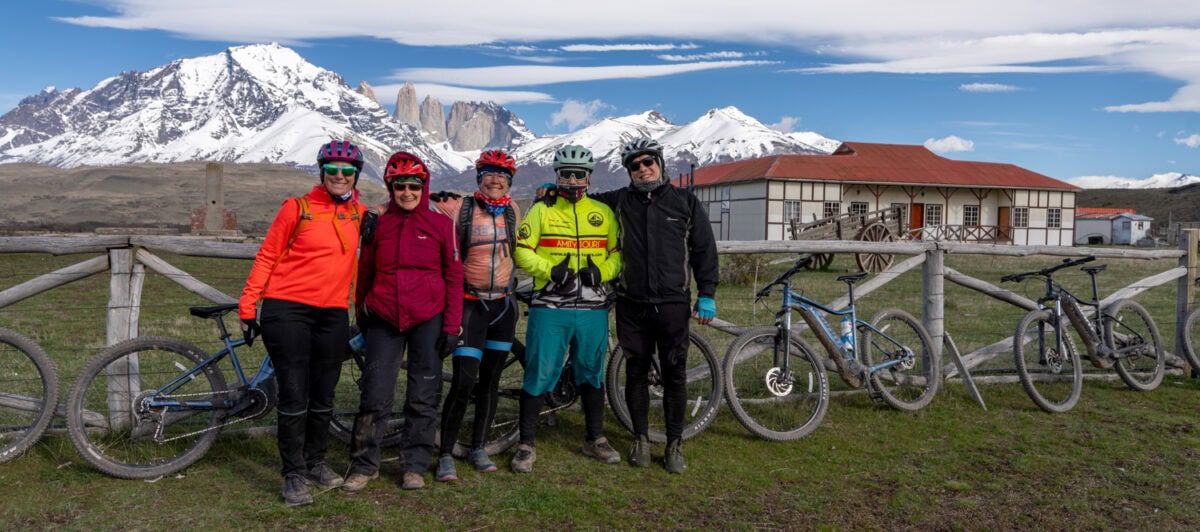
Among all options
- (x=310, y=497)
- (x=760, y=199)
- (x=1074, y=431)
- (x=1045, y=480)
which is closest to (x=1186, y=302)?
(x=1074, y=431)

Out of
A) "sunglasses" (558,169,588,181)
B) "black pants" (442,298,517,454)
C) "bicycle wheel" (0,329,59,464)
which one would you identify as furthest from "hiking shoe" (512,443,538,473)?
"bicycle wheel" (0,329,59,464)

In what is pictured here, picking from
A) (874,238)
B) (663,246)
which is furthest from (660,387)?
(874,238)

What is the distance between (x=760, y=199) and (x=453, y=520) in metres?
36.6

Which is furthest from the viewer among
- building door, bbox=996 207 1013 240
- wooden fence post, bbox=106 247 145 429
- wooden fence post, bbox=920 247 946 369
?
building door, bbox=996 207 1013 240

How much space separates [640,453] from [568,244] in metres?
1.37

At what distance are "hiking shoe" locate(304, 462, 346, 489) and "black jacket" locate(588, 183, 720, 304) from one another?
1.92 m

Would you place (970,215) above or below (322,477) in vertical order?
above

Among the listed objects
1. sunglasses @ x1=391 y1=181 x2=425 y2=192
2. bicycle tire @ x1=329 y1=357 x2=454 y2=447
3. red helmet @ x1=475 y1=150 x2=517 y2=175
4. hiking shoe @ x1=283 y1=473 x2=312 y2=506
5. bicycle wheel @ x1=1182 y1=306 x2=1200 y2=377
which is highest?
red helmet @ x1=475 y1=150 x2=517 y2=175

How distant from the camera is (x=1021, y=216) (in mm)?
41750

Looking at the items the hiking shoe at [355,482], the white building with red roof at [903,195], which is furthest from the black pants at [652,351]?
the white building with red roof at [903,195]

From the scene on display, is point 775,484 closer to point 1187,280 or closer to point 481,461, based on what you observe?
point 481,461

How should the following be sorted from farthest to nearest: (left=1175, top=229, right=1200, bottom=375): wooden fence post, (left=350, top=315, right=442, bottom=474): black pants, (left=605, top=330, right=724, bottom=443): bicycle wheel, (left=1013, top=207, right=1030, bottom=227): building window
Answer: (left=1013, top=207, right=1030, bottom=227): building window, (left=1175, top=229, right=1200, bottom=375): wooden fence post, (left=605, top=330, right=724, bottom=443): bicycle wheel, (left=350, top=315, right=442, bottom=474): black pants

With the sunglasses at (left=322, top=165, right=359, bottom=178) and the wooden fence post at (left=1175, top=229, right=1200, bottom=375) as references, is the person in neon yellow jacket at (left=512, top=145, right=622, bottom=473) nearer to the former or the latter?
the sunglasses at (left=322, top=165, right=359, bottom=178)

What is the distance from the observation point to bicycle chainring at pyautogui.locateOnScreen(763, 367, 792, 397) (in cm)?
580
